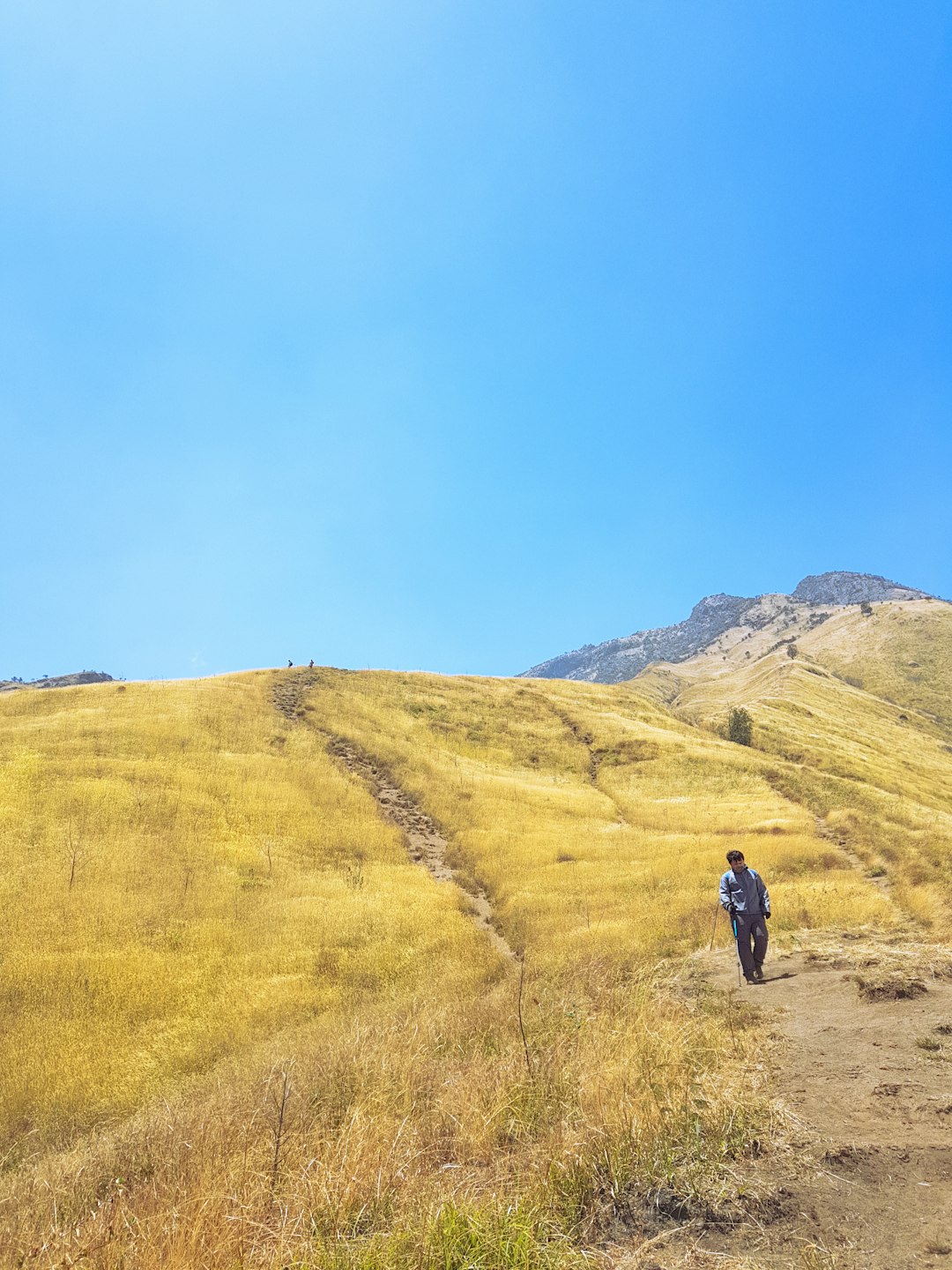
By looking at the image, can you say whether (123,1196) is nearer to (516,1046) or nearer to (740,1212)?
(516,1046)

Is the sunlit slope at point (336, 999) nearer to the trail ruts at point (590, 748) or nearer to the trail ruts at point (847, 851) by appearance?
the trail ruts at point (847, 851)

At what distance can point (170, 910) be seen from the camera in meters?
21.5

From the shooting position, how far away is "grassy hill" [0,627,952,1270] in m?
6.07

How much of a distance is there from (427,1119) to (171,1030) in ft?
35.0

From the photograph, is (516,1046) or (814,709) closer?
(516,1046)

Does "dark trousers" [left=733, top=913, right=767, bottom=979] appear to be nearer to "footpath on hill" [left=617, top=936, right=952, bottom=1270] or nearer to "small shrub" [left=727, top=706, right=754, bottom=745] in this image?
"footpath on hill" [left=617, top=936, right=952, bottom=1270]

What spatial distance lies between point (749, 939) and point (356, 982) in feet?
35.1

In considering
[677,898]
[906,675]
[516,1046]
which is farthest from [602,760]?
[906,675]

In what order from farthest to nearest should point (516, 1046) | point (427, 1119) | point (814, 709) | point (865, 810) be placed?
point (814, 709) < point (865, 810) < point (516, 1046) < point (427, 1119)

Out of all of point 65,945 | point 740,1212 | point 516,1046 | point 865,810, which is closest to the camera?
point 740,1212

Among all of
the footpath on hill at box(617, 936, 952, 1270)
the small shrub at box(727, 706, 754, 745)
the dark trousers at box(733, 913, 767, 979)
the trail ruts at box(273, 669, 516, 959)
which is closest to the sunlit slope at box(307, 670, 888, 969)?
the trail ruts at box(273, 669, 516, 959)

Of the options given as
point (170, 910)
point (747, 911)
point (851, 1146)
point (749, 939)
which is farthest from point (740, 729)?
point (851, 1146)

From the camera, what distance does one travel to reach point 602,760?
5831 centimetres

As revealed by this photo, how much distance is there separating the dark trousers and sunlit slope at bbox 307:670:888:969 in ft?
10.6
